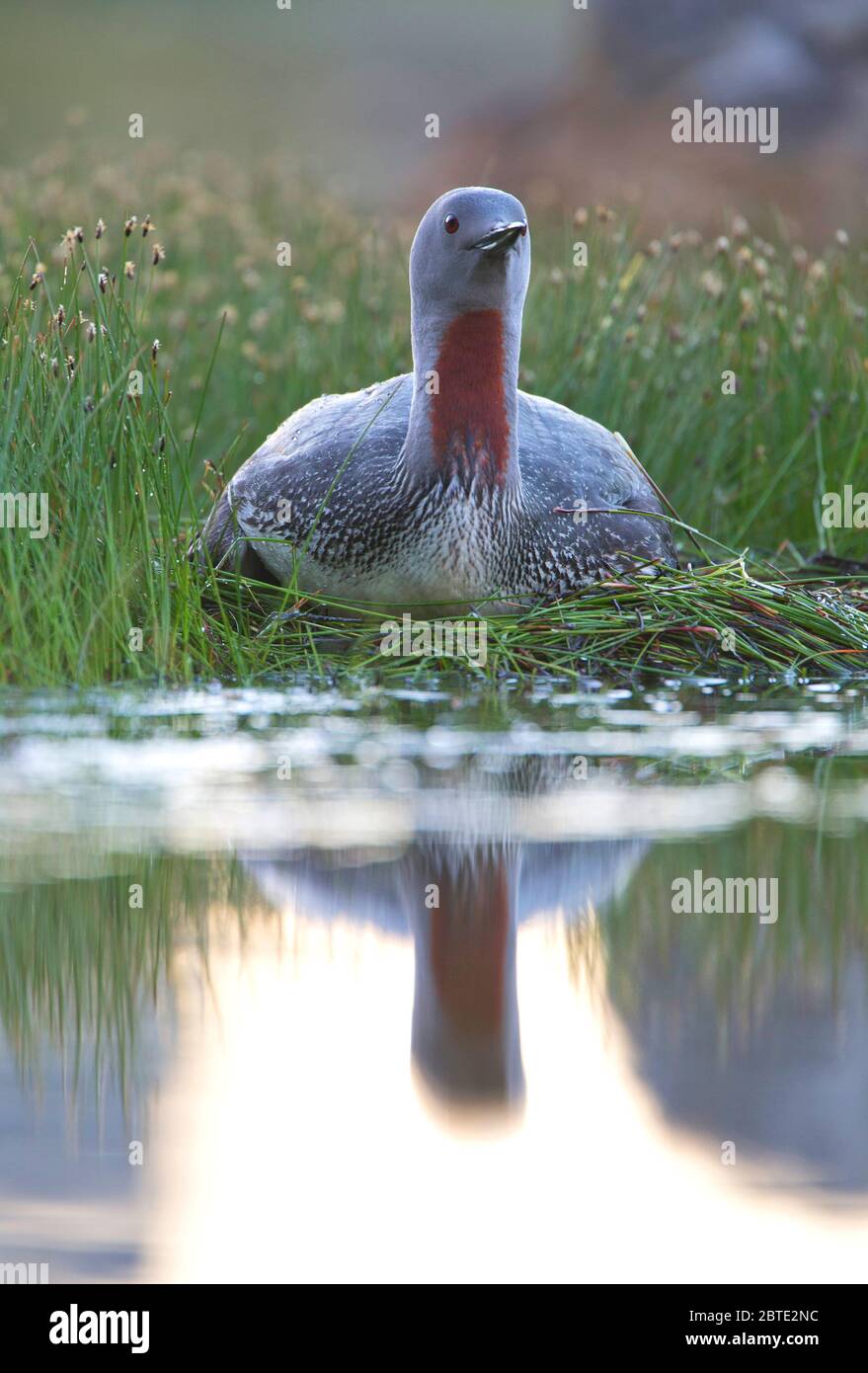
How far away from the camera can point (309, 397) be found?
9195 millimetres

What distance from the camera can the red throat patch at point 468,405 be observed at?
6355 millimetres

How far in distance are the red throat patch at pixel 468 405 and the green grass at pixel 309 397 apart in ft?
1.75

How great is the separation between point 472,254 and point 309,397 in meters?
3.14

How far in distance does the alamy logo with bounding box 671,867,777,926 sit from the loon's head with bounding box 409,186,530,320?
8.49 feet

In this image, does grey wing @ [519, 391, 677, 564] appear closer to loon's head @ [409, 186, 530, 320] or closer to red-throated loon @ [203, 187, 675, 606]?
red-throated loon @ [203, 187, 675, 606]

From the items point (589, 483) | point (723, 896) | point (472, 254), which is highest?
point (472, 254)

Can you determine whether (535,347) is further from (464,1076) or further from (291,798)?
(464,1076)

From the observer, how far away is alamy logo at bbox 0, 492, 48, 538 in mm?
5891

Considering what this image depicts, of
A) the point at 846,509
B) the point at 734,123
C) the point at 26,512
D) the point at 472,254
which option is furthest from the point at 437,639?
the point at 734,123

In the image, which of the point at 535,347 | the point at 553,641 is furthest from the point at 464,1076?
the point at 535,347

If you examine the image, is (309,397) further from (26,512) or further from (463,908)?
(463,908)

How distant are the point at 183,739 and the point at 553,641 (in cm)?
160

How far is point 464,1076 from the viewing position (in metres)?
3.23

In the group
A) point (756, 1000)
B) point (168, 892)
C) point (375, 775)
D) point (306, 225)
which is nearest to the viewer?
point (756, 1000)
